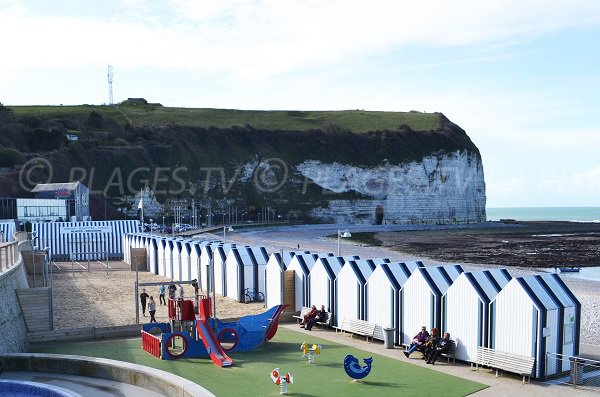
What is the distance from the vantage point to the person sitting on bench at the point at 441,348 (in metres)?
16.6

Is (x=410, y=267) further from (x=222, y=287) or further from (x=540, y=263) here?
(x=540, y=263)

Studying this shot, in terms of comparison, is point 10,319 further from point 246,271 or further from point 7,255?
point 246,271

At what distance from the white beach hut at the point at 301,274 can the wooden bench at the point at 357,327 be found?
105 inches

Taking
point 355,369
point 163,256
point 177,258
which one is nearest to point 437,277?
point 355,369

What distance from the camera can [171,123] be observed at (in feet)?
436

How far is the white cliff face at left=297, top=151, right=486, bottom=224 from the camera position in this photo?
129500mm

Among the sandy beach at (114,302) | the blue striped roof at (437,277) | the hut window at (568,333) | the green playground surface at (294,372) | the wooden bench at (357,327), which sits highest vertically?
the blue striped roof at (437,277)

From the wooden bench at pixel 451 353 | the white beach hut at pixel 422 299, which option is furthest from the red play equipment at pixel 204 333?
the wooden bench at pixel 451 353

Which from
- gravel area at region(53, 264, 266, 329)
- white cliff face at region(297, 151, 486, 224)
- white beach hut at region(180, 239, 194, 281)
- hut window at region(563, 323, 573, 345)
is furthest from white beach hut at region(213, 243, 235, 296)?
white cliff face at region(297, 151, 486, 224)

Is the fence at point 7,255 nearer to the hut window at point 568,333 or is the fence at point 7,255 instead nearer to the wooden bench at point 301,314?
the wooden bench at point 301,314

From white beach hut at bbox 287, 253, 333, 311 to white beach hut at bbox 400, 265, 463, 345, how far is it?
204 inches

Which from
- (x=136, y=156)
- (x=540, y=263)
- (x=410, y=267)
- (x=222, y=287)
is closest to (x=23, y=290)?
(x=222, y=287)

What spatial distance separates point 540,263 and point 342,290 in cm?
4004

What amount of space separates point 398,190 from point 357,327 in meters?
115
